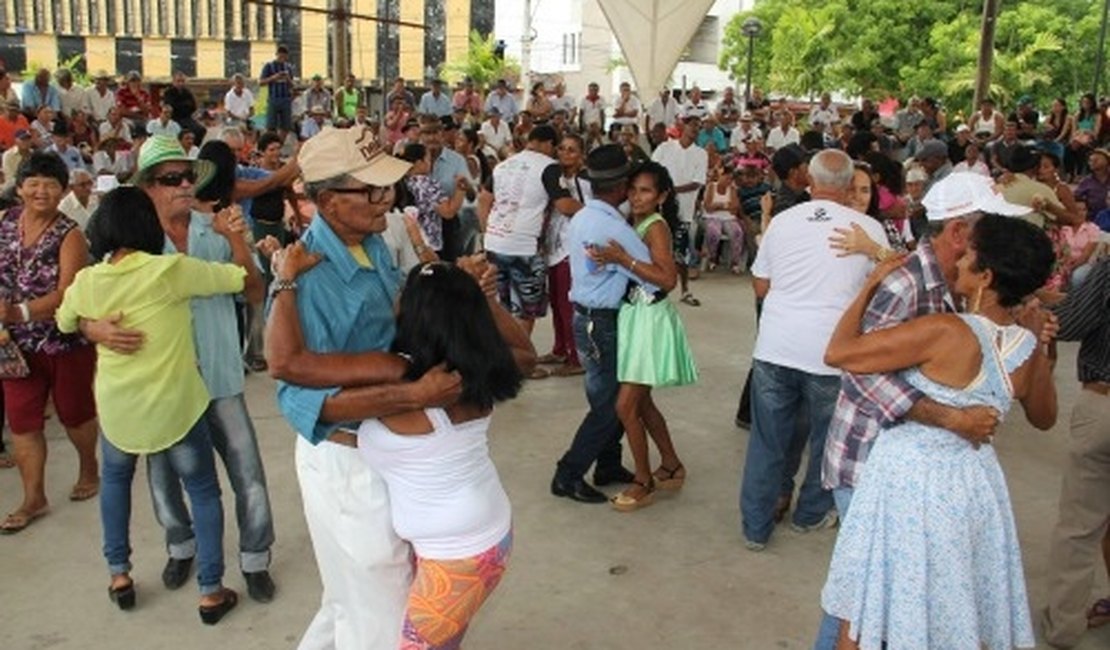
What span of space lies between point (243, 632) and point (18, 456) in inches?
61.7

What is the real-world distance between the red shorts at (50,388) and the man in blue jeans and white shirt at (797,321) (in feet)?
9.37

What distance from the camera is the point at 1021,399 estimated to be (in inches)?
106

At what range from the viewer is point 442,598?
90.7 inches

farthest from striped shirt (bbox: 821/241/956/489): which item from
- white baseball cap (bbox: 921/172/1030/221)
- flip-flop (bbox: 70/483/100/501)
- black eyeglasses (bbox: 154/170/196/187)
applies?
flip-flop (bbox: 70/483/100/501)

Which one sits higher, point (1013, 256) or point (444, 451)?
point (1013, 256)

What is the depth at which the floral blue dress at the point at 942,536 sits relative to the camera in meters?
2.49

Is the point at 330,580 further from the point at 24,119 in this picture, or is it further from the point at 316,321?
the point at 24,119

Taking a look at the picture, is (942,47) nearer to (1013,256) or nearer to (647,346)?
(647,346)

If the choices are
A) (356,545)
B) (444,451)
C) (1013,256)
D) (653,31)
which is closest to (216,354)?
(356,545)

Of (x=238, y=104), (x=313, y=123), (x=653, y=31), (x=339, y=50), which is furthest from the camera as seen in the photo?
(x=339, y=50)

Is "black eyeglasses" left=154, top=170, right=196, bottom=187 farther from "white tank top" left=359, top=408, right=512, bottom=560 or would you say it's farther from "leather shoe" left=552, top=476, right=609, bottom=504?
"leather shoe" left=552, top=476, right=609, bottom=504

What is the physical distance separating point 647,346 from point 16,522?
2.80 metres

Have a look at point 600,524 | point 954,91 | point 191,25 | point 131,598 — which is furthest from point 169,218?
point 191,25

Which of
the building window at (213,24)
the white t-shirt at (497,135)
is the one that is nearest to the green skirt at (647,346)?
the white t-shirt at (497,135)
